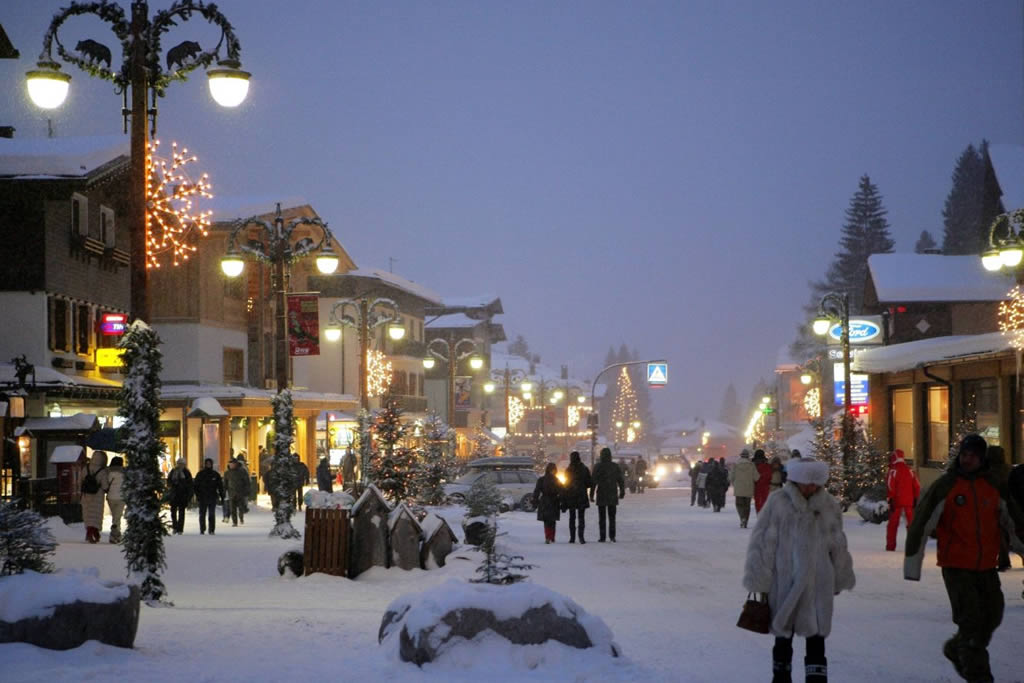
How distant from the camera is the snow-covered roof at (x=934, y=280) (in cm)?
5216

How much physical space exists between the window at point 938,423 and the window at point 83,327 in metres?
25.9

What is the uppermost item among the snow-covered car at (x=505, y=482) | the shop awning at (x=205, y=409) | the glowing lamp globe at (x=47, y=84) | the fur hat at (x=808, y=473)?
the glowing lamp globe at (x=47, y=84)

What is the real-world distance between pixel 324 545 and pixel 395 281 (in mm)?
58221

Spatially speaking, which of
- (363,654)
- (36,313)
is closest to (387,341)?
(36,313)

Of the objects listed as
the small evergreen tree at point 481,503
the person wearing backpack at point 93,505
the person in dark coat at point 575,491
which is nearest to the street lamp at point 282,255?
the person wearing backpack at point 93,505

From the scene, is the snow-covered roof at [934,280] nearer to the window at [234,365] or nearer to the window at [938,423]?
the window at [938,423]

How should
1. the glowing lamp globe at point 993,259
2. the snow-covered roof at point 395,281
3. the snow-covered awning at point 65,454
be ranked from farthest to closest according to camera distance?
the snow-covered roof at point 395,281 → the snow-covered awning at point 65,454 → the glowing lamp globe at point 993,259

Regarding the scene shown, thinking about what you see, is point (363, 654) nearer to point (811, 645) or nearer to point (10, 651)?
point (10, 651)

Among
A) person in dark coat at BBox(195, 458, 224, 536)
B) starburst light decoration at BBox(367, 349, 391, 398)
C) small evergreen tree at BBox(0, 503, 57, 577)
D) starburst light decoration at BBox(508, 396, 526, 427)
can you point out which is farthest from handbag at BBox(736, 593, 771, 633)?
starburst light decoration at BBox(508, 396, 526, 427)

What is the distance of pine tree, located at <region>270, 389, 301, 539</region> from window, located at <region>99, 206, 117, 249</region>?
1638cm

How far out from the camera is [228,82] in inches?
547

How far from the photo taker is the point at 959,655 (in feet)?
31.0

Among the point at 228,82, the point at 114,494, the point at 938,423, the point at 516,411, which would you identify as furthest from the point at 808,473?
the point at 516,411

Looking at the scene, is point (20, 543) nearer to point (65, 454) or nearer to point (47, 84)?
point (47, 84)
